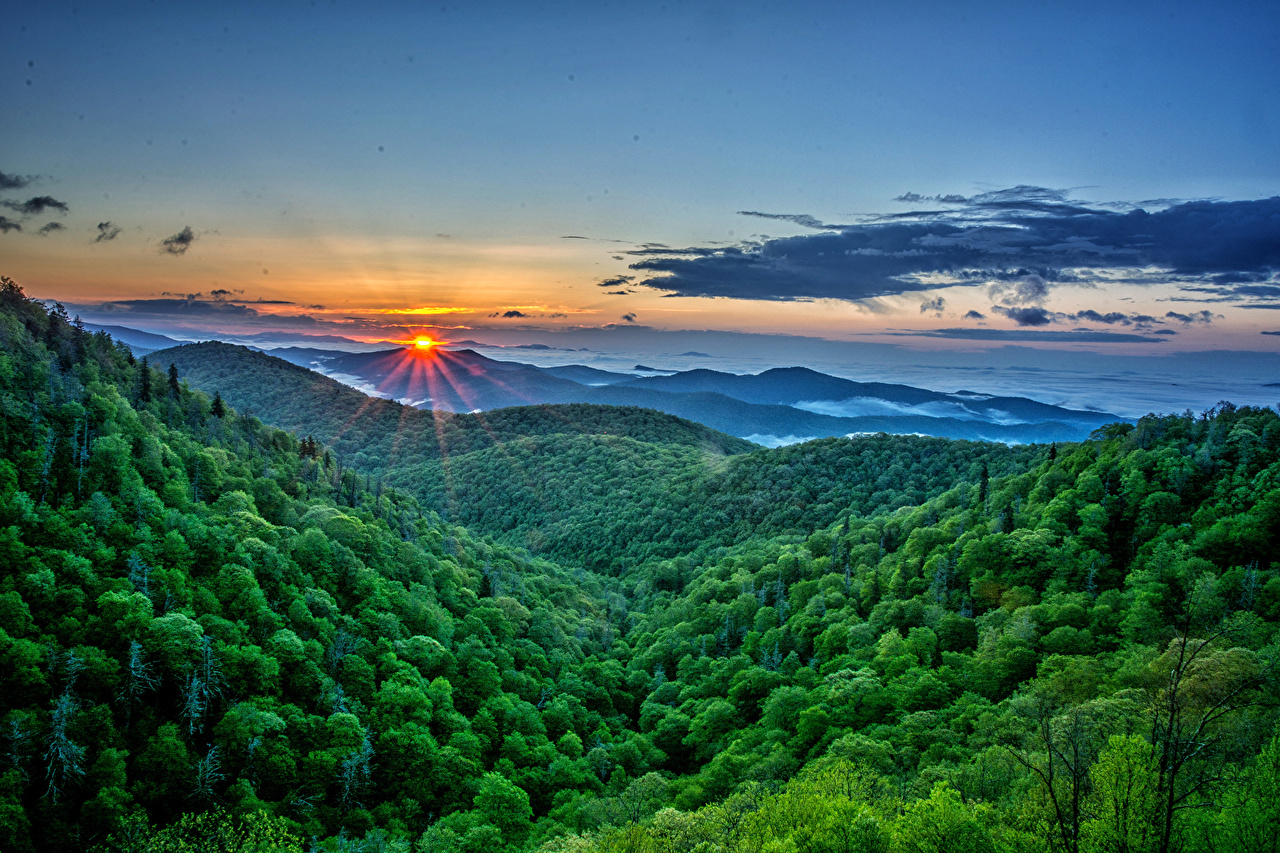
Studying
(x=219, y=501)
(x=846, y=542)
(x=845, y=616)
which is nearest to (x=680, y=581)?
(x=846, y=542)

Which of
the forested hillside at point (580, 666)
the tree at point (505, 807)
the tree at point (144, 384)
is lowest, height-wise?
the tree at point (505, 807)

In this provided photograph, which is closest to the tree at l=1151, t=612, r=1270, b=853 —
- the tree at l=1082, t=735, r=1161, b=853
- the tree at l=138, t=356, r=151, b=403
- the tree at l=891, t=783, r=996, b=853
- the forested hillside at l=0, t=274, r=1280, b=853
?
the forested hillside at l=0, t=274, r=1280, b=853

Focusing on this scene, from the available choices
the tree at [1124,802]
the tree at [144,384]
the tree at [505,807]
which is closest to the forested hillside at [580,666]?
the tree at [1124,802]

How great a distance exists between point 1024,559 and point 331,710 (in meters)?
85.9

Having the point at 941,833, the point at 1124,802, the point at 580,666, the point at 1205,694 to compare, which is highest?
the point at 1124,802

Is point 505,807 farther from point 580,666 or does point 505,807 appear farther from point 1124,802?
→ point 1124,802

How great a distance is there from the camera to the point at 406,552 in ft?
316

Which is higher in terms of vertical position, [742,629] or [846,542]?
[846,542]

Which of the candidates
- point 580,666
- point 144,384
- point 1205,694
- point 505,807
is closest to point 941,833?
point 1205,694

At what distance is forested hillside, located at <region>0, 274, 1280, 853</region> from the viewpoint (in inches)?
1545

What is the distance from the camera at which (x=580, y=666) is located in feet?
321

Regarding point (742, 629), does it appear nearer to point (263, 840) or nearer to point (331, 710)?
point (331, 710)

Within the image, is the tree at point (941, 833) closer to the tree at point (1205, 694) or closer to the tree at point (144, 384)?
the tree at point (1205, 694)

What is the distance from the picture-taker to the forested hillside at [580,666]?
129 feet
